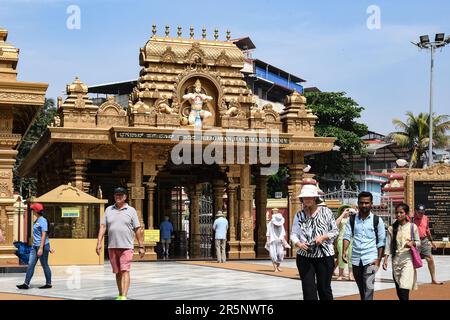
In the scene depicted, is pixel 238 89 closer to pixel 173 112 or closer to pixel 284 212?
pixel 173 112

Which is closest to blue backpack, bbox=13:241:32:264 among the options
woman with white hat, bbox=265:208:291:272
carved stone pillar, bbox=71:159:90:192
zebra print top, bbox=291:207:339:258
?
woman with white hat, bbox=265:208:291:272

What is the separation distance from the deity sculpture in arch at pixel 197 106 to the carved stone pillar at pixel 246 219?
6.77 ft

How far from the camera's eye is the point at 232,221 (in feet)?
87.0

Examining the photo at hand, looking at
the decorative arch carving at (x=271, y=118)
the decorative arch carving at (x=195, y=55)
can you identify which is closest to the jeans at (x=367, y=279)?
the decorative arch carving at (x=271, y=118)

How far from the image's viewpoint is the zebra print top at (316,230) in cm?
979

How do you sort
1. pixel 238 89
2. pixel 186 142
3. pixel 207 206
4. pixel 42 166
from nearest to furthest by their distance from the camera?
pixel 186 142
pixel 238 89
pixel 42 166
pixel 207 206

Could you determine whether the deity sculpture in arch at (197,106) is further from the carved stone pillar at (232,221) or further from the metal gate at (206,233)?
the metal gate at (206,233)

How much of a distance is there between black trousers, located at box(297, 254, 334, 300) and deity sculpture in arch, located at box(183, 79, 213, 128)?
53.6 feet

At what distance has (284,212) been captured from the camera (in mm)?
33281

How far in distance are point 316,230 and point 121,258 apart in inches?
128

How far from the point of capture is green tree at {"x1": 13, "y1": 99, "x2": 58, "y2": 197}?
45.9 metres
